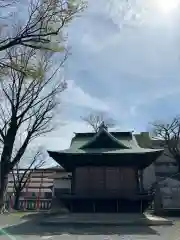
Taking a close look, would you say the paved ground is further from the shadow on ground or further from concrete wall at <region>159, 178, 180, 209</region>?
concrete wall at <region>159, 178, 180, 209</region>

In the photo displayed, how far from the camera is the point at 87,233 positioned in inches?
524

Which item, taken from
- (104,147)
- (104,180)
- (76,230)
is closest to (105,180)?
(104,180)

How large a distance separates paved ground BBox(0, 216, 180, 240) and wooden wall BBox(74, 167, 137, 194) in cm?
431

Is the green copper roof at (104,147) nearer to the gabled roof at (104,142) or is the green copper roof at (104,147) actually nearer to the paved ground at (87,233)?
the gabled roof at (104,142)

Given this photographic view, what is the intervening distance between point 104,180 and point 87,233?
21.0ft

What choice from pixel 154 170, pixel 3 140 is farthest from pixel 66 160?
pixel 154 170

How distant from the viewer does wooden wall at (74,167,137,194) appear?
Answer: 1939 centimetres

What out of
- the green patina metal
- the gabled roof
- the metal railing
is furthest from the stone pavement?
the metal railing

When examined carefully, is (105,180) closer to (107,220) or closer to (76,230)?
(107,220)

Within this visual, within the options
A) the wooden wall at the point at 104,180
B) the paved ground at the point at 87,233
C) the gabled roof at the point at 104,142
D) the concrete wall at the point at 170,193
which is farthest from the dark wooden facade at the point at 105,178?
the concrete wall at the point at 170,193

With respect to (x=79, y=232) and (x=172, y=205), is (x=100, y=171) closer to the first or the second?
(x=79, y=232)

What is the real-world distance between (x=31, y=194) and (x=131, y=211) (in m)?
24.6

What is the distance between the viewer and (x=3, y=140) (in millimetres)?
20625

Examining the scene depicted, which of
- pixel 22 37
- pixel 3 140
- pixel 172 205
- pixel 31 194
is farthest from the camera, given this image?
pixel 31 194
